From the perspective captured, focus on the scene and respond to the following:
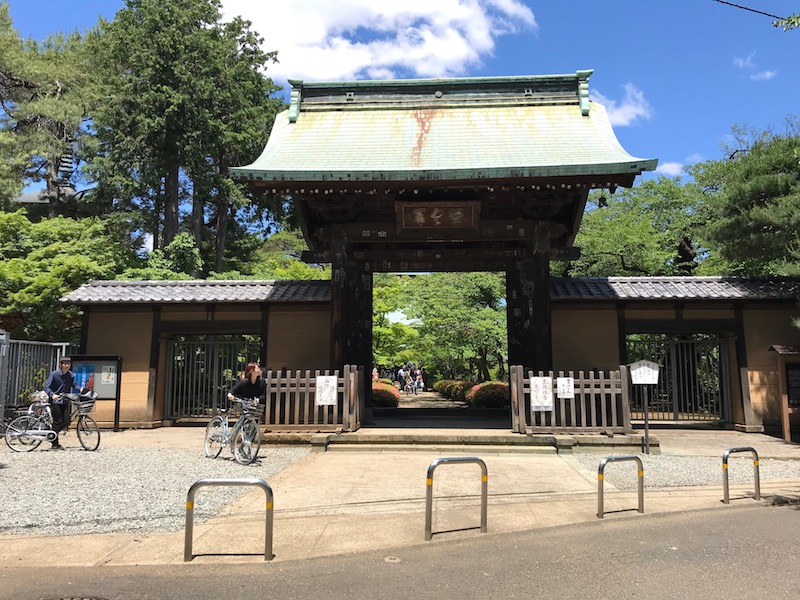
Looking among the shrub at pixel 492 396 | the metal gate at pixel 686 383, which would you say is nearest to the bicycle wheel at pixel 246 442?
the shrub at pixel 492 396

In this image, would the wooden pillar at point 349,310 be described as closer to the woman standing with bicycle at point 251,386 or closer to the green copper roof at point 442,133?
the green copper roof at point 442,133

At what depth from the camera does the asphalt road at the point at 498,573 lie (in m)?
4.16

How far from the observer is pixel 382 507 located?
674 centimetres

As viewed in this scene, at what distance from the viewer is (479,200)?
39.0 feet

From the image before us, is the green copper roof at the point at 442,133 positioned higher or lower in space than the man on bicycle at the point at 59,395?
higher

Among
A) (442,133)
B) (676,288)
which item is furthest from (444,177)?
(676,288)

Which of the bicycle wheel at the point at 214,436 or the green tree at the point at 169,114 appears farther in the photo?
the green tree at the point at 169,114

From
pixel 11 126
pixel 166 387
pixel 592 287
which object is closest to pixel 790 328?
pixel 592 287

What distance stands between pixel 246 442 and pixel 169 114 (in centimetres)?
1970

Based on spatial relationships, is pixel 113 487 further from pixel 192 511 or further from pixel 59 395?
pixel 59 395

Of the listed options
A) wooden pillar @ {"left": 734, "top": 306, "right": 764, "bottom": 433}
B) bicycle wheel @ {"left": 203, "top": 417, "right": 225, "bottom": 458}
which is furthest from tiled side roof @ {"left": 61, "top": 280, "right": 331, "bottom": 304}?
wooden pillar @ {"left": 734, "top": 306, "right": 764, "bottom": 433}

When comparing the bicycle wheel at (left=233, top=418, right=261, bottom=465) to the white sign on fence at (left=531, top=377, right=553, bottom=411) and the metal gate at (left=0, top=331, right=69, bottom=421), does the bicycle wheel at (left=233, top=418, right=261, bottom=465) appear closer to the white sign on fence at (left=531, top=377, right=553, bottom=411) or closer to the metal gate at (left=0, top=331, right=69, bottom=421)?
the white sign on fence at (left=531, top=377, right=553, bottom=411)

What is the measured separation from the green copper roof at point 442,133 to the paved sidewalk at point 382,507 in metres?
5.58

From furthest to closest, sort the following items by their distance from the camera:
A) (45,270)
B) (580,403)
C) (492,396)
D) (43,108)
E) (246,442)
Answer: (43,108) < (45,270) < (492,396) < (580,403) < (246,442)
